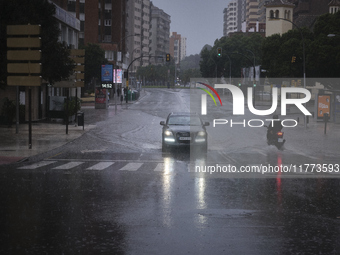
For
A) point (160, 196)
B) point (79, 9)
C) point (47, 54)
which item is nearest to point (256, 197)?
point (160, 196)

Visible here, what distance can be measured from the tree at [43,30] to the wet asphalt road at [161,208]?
32.4ft

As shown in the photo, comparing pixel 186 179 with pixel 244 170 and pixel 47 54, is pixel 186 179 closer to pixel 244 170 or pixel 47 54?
pixel 244 170

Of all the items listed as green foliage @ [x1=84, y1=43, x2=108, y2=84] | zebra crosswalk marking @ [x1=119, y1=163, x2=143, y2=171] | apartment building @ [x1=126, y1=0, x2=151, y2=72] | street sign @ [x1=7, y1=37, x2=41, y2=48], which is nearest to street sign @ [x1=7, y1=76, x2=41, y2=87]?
street sign @ [x1=7, y1=37, x2=41, y2=48]

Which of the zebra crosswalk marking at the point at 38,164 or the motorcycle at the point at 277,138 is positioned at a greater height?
the motorcycle at the point at 277,138

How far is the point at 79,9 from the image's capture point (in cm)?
9912

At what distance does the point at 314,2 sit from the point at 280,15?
52.8 feet

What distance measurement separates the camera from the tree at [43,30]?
1027 inches

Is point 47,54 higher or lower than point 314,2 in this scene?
lower

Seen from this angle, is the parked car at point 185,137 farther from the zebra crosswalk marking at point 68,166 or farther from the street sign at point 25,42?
the street sign at point 25,42

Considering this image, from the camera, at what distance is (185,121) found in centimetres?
2183

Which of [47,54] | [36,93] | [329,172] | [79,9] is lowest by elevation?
[329,172]

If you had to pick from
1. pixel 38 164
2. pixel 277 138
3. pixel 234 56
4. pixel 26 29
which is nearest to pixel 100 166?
pixel 38 164

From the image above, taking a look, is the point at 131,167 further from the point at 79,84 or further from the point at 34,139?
the point at 79,84

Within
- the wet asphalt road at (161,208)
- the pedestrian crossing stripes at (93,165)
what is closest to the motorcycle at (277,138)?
the wet asphalt road at (161,208)
